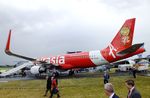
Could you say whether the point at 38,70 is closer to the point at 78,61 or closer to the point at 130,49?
the point at 78,61

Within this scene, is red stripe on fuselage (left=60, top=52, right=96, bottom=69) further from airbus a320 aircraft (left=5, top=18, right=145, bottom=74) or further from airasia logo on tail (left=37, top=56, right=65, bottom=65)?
airasia logo on tail (left=37, top=56, right=65, bottom=65)

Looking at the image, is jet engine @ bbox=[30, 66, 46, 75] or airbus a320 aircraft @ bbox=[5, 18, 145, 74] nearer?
airbus a320 aircraft @ bbox=[5, 18, 145, 74]

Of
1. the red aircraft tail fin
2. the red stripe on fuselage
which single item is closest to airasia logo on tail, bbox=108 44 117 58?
the red aircraft tail fin

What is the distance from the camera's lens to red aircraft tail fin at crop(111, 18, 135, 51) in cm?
4359

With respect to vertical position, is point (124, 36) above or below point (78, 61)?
above

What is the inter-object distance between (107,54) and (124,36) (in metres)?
3.50

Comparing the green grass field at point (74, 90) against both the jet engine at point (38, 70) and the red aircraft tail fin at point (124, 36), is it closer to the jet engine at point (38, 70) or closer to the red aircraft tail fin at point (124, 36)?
the red aircraft tail fin at point (124, 36)

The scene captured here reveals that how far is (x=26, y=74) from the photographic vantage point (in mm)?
58000

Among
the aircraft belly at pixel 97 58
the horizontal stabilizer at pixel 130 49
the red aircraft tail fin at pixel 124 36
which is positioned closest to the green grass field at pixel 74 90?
the horizontal stabilizer at pixel 130 49

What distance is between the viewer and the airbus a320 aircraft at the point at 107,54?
43.1 meters

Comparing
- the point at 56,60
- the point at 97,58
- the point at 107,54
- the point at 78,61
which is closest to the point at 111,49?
the point at 107,54

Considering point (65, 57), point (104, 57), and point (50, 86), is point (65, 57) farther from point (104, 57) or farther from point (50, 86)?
point (50, 86)

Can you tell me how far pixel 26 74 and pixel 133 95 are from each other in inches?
1983

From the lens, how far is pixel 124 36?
145 ft
